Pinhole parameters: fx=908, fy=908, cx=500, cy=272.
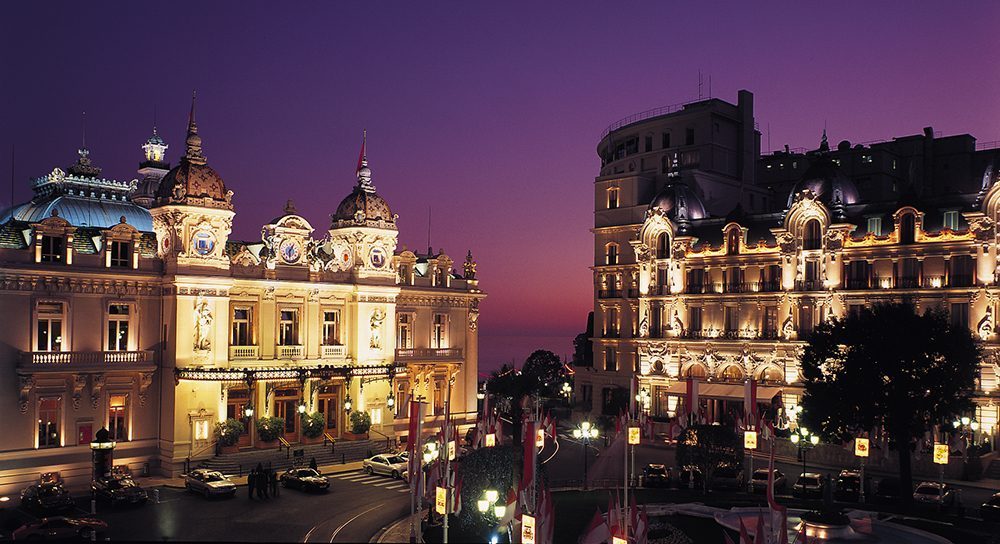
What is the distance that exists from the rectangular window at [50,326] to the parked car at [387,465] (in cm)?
1869

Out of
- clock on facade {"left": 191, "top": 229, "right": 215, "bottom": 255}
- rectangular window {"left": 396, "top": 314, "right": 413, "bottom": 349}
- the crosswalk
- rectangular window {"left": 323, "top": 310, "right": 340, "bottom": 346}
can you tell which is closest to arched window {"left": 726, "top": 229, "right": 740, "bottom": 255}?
rectangular window {"left": 396, "top": 314, "right": 413, "bottom": 349}

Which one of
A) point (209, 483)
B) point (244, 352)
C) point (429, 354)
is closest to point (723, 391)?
point (429, 354)

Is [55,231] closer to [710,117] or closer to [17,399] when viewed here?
[17,399]

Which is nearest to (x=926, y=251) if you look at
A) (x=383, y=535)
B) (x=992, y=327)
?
(x=992, y=327)

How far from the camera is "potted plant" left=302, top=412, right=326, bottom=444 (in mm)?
58625

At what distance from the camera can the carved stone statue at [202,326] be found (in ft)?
179

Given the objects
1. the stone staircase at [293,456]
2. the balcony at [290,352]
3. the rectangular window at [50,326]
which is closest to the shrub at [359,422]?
the stone staircase at [293,456]

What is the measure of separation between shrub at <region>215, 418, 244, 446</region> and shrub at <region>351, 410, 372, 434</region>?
28.5 ft

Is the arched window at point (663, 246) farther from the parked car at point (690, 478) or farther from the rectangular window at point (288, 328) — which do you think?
the rectangular window at point (288, 328)

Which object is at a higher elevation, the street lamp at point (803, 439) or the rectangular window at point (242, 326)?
the rectangular window at point (242, 326)

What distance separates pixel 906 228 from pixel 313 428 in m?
43.8

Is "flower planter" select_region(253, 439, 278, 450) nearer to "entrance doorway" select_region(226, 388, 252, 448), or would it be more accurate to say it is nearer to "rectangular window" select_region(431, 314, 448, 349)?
"entrance doorway" select_region(226, 388, 252, 448)

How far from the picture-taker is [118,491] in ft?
144

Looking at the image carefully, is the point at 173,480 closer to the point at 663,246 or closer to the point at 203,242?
the point at 203,242
